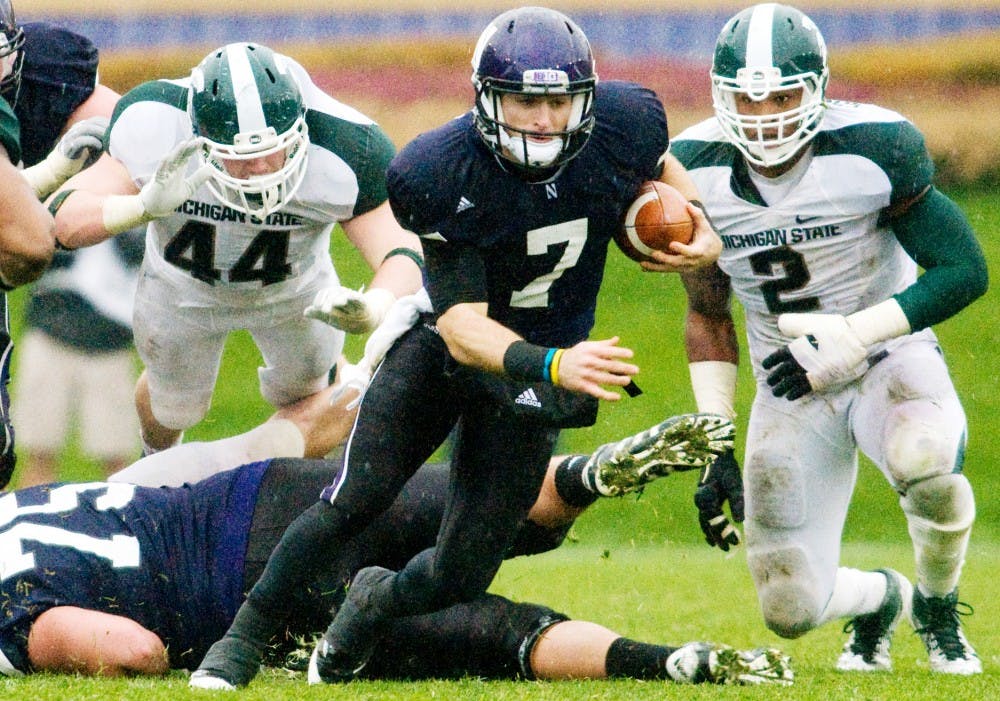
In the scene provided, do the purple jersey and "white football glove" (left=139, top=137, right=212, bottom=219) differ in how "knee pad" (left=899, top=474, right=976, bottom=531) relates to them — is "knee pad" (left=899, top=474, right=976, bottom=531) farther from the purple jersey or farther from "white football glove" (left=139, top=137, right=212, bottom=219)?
"white football glove" (left=139, top=137, right=212, bottom=219)

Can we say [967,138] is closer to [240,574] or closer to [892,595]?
[892,595]

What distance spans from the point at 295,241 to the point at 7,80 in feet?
3.47

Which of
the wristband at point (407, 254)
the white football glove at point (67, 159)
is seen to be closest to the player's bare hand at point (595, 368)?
the wristband at point (407, 254)

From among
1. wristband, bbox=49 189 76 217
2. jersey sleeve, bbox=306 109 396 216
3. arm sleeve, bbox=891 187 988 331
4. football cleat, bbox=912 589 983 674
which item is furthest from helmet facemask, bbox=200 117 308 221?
football cleat, bbox=912 589 983 674

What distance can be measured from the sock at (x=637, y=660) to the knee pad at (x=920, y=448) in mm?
846

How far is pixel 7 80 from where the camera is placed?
508cm

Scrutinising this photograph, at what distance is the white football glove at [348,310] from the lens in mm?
4160

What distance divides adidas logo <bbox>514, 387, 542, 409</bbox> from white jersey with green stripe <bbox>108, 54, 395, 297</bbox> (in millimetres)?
1465

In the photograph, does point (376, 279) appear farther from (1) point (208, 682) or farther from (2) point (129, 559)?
(1) point (208, 682)

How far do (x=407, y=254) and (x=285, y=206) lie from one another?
0.45 meters

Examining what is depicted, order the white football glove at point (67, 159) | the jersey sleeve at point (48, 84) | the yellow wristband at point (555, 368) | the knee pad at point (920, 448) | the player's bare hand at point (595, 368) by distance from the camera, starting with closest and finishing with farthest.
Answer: the player's bare hand at point (595, 368) → the yellow wristband at point (555, 368) → the knee pad at point (920, 448) → the white football glove at point (67, 159) → the jersey sleeve at point (48, 84)

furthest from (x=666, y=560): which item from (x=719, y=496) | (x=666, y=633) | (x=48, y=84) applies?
(x=48, y=84)

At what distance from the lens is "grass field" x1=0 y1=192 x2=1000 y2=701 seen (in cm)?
345

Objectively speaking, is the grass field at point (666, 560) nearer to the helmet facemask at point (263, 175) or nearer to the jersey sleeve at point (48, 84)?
the helmet facemask at point (263, 175)
